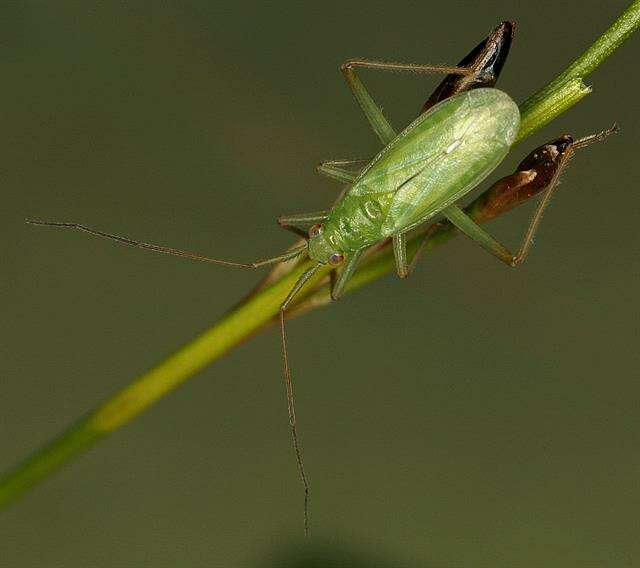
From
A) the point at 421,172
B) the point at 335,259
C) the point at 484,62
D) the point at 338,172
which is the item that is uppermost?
the point at 338,172

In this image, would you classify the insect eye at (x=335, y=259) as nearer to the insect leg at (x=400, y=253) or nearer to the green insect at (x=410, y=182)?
the green insect at (x=410, y=182)

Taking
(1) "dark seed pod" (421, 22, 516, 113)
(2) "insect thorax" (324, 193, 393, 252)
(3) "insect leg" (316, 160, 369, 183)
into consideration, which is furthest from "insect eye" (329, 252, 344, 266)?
(3) "insect leg" (316, 160, 369, 183)

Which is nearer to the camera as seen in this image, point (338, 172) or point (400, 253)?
point (400, 253)

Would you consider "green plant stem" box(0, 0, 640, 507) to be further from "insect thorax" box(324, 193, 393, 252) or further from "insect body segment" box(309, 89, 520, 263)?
"insect thorax" box(324, 193, 393, 252)

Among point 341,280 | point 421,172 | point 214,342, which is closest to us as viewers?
point 214,342

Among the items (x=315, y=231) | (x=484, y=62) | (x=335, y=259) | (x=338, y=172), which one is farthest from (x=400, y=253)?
(x=338, y=172)

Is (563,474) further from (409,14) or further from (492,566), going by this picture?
(409,14)

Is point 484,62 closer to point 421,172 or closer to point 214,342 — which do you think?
point 421,172

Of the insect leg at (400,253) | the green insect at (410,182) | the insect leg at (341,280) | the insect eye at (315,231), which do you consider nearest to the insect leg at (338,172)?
the green insect at (410,182)
